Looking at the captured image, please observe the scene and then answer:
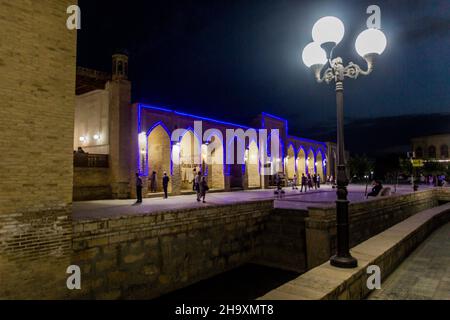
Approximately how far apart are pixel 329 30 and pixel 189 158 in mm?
16311

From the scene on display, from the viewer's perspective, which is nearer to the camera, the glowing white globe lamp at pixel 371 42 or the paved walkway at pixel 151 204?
the glowing white globe lamp at pixel 371 42

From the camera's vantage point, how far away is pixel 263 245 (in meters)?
12.4

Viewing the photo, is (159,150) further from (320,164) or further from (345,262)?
(320,164)

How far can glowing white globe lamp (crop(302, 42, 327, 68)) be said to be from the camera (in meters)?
5.39

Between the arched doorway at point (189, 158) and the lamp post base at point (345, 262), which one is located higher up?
the arched doorway at point (189, 158)

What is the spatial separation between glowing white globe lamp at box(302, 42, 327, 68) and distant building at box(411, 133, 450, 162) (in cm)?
6141

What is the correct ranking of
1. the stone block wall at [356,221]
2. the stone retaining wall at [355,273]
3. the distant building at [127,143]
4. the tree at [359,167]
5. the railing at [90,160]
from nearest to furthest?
the stone retaining wall at [355,273] → the stone block wall at [356,221] → the railing at [90,160] → the distant building at [127,143] → the tree at [359,167]

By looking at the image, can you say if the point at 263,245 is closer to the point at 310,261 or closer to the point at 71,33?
the point at 310,261

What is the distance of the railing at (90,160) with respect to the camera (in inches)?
559

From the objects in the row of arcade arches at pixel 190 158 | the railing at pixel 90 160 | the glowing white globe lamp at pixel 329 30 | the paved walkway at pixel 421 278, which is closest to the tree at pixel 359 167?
the row of arcade arches at pixel 190 158

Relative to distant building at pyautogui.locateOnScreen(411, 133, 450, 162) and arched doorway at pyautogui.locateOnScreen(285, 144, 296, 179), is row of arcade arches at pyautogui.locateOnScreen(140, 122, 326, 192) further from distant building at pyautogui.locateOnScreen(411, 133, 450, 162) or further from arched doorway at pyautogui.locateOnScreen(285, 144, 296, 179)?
distant building at pyautogui.locateOnScreen(411, 133, 450, 162)

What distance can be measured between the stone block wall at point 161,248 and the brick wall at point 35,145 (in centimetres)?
76

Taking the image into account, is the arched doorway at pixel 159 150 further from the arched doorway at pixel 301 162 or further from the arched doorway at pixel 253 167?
the arched doorway at pixel 301 162
